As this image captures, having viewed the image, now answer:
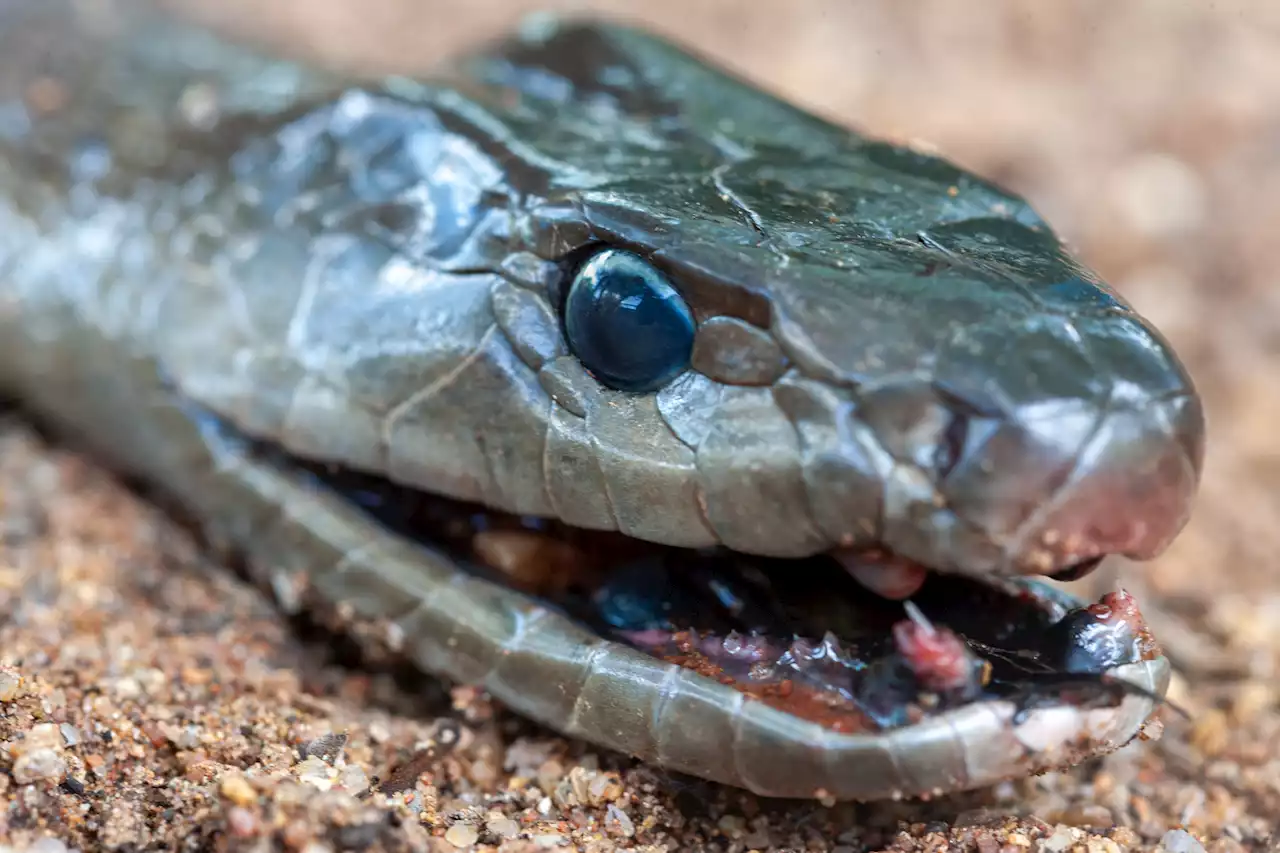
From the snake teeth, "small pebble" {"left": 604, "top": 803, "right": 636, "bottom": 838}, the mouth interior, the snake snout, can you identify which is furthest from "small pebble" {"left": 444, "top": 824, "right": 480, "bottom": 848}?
the snake snout

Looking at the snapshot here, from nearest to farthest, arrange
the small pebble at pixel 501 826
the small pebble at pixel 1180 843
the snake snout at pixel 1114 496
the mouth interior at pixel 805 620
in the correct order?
the snake snout at pixel 1114 496, the mouth interior at pixel 805 620, the small pebble at pixel 501 826, the small pebble at pixel 1180 843

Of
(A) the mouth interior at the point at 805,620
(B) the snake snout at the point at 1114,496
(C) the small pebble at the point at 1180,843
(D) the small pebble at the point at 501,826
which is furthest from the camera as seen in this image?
(C) the small pebble at the point at 1180,843

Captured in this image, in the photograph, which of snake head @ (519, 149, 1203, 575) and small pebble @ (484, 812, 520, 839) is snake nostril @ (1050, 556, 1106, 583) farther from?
small pebble @ (484, 812, 520, 839)

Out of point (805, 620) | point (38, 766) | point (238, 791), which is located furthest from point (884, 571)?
point (38, 766)

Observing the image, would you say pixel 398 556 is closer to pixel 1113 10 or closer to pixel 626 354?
pixel 626 354

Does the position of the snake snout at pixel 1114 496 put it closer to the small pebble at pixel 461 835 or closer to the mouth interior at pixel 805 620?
the mouth interior at pixel 805 620

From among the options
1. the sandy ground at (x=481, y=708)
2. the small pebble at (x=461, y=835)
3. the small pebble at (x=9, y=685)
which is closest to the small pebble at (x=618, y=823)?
the sandy ground at (x=481, y=708)

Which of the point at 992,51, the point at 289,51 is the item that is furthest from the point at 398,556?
the point at 992,51

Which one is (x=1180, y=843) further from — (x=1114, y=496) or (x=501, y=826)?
(x=501, y=826)
